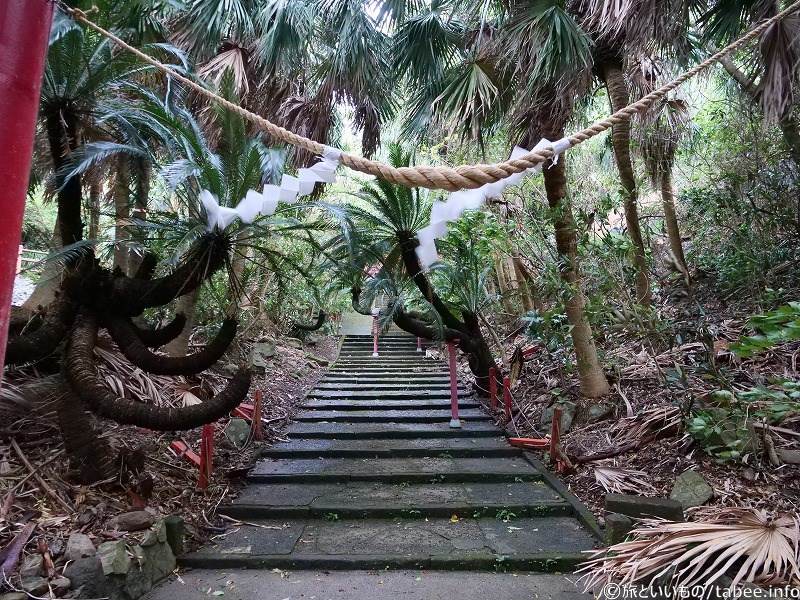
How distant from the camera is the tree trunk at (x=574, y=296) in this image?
16.1ft

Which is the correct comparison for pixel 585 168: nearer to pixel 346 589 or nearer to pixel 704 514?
pixel 704 514

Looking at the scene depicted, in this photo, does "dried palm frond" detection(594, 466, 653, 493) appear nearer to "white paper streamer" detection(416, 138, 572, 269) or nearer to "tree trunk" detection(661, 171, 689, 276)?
"white paper streamer" detection(416, 138, 572, 269)

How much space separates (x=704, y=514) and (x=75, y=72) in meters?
4.81

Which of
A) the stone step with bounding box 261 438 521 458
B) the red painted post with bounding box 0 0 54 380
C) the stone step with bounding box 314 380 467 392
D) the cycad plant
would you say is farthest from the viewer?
the stone step with bounding box 314 380 467 392

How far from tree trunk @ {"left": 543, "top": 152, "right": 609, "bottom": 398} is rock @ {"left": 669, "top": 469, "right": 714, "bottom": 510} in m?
1.72

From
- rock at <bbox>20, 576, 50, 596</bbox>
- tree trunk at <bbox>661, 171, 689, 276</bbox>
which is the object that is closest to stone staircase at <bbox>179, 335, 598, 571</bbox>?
rock at <bbox>20, 576, 50, 596</bbox>

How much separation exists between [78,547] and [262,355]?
232 inches

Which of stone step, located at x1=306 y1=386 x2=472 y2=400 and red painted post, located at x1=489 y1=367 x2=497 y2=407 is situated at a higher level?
red painted post, located at x1=489 y1=367 x2=497 y2=407

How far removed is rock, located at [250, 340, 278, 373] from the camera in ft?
26.1

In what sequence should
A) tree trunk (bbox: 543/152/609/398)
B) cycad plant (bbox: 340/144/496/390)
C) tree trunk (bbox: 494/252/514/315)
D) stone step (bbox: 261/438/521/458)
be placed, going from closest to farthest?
tree trunk (bbox: 543/152/609/398), stone step (bbox: 261/438/521/458), cycad plant (bbox: 340/144/496/390), tree trunk (bbox: 494/252/514/315)

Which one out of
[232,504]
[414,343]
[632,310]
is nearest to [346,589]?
[232,504]

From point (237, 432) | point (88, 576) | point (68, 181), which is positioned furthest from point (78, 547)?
point (237, 432)

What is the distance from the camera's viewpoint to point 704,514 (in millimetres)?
2783

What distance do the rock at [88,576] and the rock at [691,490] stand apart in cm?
358
